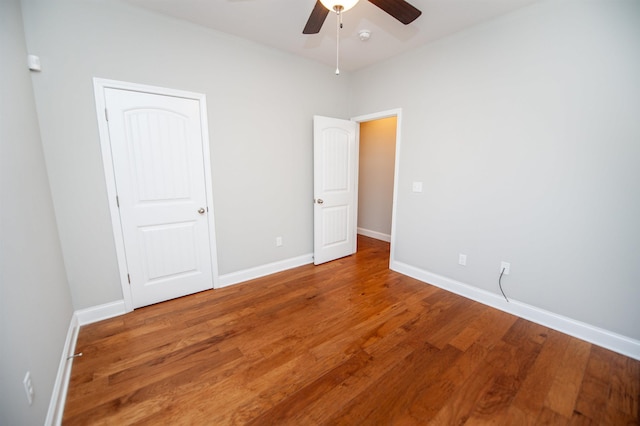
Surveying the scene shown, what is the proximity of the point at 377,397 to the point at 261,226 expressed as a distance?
2.16m

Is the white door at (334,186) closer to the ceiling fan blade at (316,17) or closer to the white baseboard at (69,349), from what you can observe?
the ceiling fan blade at (316,17)

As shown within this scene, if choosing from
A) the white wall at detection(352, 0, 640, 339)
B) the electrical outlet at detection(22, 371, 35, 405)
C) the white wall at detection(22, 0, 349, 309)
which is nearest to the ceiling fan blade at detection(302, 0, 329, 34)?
the white wall at detection(22, 0, 349, 309)

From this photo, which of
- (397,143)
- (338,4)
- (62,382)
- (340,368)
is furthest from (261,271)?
(338,4)

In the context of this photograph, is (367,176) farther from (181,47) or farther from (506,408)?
(506,408)

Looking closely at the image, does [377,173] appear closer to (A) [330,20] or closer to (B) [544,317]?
(A) [330,20]

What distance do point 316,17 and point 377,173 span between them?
3.35m

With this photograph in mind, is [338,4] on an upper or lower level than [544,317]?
upper

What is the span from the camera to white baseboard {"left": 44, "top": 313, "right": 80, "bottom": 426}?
1318 mm

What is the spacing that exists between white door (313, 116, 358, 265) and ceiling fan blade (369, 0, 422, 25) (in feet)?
5.28

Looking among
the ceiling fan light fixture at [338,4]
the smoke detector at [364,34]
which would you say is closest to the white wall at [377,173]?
the smoke detector at [364,34]

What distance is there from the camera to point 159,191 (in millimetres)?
2441

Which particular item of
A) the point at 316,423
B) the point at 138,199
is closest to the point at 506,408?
the point at 316,423

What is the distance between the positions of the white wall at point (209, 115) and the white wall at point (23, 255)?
0.55 ft

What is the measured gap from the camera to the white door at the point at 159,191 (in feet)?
7.36
